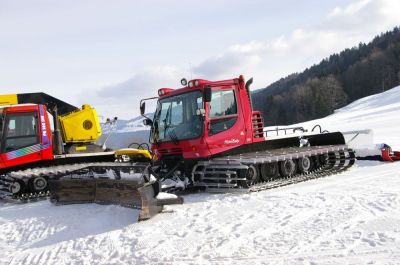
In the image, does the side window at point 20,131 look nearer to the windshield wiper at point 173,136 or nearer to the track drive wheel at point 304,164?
the windshield wiper at point 173,136

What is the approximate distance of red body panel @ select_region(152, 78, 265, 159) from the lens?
9898 mm

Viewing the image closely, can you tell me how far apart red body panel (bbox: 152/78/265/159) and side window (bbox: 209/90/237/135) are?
7cm

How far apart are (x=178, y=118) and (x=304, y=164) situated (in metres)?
3.71

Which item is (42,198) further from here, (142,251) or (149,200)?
(142,251)

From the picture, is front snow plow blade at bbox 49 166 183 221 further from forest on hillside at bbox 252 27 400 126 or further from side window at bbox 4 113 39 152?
forest on hillside at bbox 252 27 400 126

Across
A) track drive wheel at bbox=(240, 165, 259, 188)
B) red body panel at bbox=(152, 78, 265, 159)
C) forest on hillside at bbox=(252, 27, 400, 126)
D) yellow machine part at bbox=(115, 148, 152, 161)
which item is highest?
forest on hillside at bbox=(252, 27, 400, 126)

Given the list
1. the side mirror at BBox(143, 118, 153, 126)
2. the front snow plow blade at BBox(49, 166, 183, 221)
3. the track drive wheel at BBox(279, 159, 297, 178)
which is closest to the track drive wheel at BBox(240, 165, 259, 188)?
the track drive wheel at BBox(279, 159, 297, 178)

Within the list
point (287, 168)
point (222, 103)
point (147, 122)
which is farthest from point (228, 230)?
point (147, 122)

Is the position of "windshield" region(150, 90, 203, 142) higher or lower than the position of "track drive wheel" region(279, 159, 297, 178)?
higher

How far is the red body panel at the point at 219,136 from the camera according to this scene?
9.90 metres

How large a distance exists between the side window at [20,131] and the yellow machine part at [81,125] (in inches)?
54.6

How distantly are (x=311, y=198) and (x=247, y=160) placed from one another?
1755mm

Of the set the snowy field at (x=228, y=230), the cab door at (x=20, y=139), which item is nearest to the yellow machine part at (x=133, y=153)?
the cab door at (x=20, y=139)

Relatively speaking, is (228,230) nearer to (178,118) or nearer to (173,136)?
(173,136)
